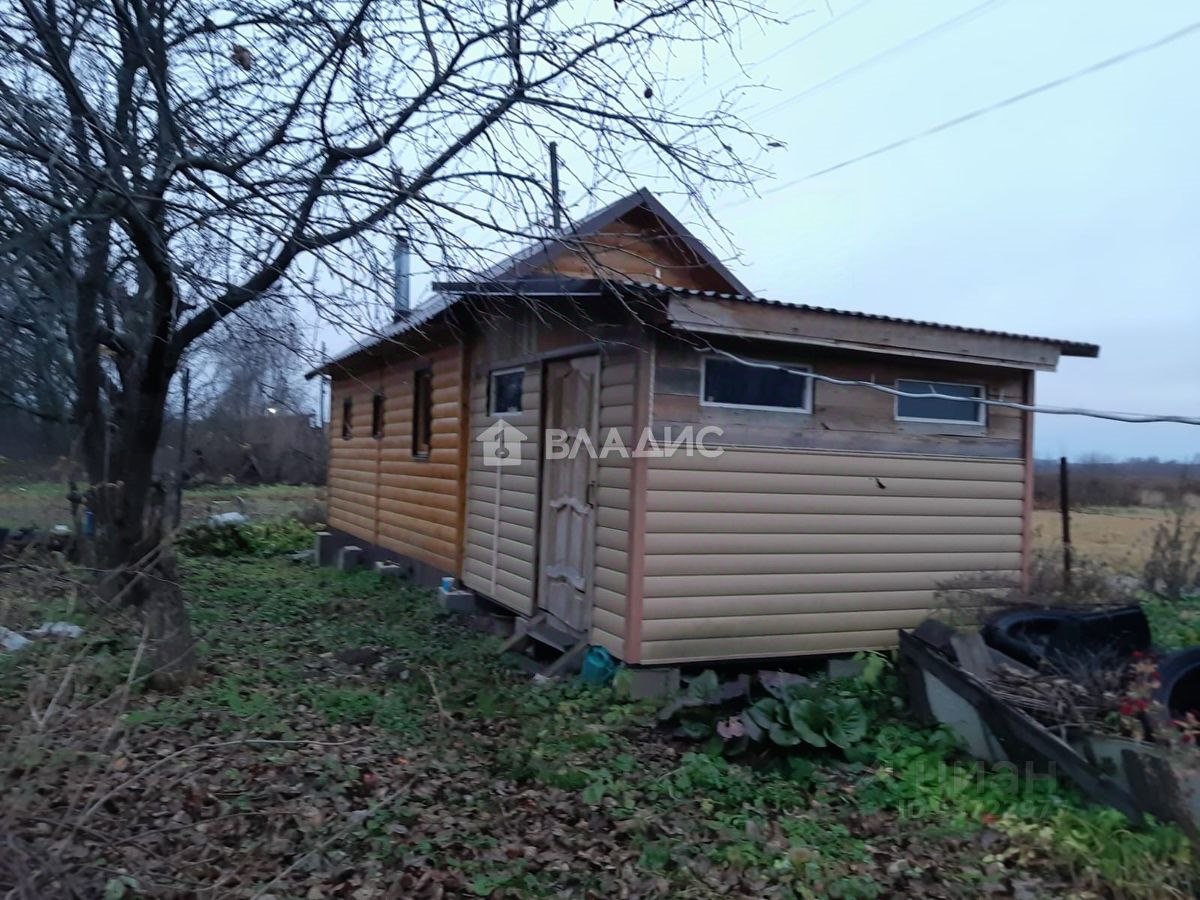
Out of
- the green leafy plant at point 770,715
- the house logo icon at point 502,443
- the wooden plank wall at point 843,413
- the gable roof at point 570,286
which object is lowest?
the green leafy plant at point 770,715

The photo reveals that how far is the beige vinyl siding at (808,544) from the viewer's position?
6660 millimetres

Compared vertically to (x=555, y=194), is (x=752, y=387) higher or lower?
lower

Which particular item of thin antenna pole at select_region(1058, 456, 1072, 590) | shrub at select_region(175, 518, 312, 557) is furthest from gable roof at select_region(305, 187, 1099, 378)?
shrub at select_region(175, 518, 312, 557)

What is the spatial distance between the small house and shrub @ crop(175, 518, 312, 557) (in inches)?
312

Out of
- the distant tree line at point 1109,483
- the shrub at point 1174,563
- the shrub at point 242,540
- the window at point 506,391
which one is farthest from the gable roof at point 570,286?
the distant tree line at point 1109,483

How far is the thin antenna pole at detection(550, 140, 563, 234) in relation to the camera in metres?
A: 5.61

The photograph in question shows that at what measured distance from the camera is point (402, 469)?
12.1m

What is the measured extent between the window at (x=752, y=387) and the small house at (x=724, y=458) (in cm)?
2

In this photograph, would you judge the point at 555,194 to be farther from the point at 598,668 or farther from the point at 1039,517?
the point at 1039,517

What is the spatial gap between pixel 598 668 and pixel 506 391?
11.0 ft

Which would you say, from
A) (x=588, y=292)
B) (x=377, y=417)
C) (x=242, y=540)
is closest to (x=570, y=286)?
(x=588, y=292)

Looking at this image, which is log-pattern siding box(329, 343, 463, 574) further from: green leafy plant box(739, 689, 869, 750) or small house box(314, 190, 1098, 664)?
green leafy plant box(739, 689, 869, 750)

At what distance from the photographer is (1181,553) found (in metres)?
10.4

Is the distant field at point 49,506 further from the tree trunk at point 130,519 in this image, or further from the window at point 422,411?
the window at point 422,411
